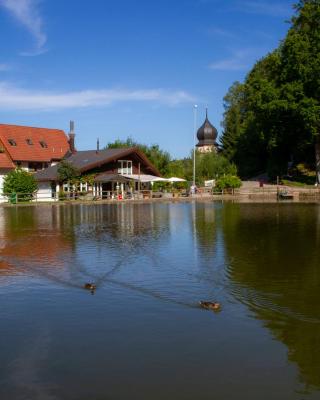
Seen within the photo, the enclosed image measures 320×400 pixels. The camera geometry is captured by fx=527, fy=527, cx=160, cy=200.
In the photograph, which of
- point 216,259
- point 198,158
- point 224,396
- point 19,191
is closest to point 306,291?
point 216,259

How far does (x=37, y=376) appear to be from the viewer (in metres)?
6.79

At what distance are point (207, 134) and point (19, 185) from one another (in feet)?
191

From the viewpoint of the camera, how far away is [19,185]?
163ft

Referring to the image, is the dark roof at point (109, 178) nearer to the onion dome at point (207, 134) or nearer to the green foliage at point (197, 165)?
the green foliage at point (197, 165)

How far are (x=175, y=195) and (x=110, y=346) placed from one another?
4882 cm

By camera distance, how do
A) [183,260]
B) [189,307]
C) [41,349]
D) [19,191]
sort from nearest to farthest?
[41,349]
[189,307]
[183,260]
[19,191]

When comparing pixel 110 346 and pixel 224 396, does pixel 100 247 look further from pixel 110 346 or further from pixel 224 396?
pixel 224 396

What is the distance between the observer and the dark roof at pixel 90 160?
53481 millimetres

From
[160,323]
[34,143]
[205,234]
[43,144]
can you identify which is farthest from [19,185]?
[160,323]

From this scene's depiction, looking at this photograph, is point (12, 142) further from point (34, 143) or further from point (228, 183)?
point (228, 183)

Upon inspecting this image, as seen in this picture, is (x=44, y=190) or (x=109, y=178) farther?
(x=109, y=178)

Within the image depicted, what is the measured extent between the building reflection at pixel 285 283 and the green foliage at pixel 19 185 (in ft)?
103

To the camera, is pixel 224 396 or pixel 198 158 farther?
pixel 198 158

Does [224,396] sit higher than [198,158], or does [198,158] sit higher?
[198,158]
